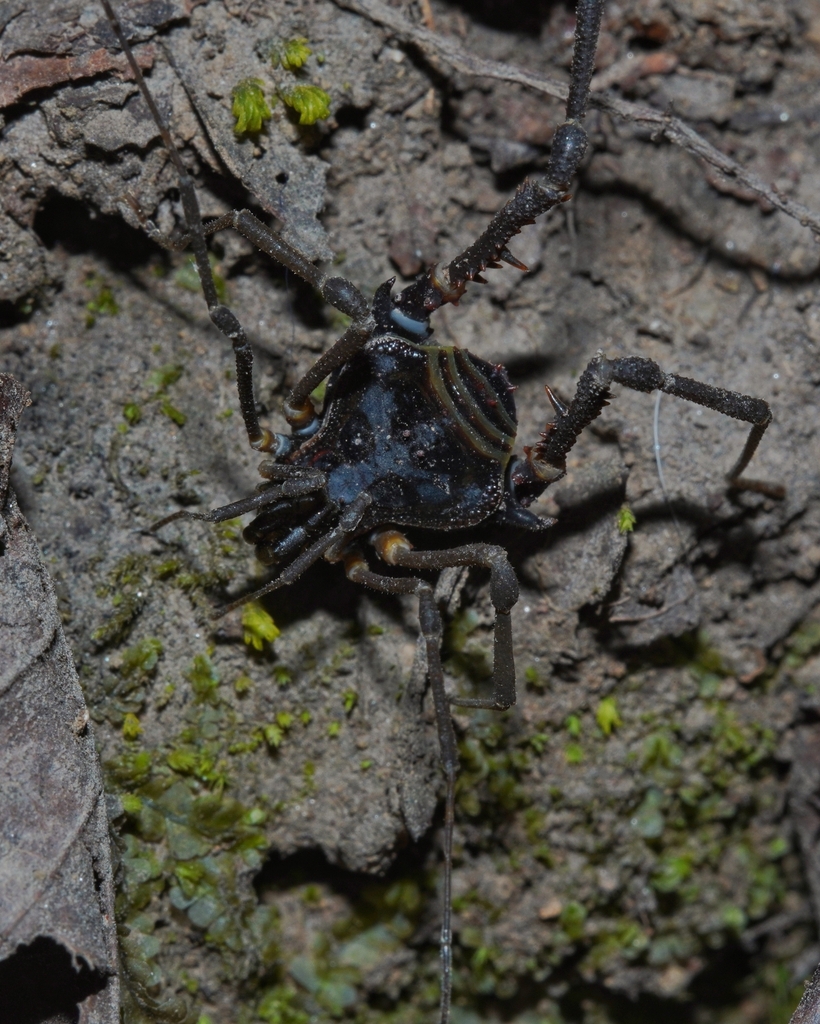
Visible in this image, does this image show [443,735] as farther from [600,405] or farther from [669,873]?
[669,873]

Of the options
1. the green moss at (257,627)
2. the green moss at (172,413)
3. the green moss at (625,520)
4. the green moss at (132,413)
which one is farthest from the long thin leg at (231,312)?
the green moss at (625,520)

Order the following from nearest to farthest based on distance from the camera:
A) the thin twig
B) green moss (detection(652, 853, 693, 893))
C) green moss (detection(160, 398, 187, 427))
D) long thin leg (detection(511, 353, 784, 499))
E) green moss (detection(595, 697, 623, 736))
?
long thin leg (detection(511, 353, 784, 499)) < green moss (detection(160, 398, 187, 427)) < the thin twig < green moss (detection(595, 697, 623, 736)) < green moss (detection(652, 853, 693, 893))

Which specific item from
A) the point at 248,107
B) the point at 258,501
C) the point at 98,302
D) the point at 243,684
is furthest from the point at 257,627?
the point at 248,107

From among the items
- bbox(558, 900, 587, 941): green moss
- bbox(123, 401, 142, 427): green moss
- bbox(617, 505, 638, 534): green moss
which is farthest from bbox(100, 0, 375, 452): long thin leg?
bbox(558, 900, 587, 941): green moss

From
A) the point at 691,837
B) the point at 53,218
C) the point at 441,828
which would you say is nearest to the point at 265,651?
the point at 441,828

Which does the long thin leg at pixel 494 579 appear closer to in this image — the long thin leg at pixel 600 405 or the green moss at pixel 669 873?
the long thin leg at pixel 600 405

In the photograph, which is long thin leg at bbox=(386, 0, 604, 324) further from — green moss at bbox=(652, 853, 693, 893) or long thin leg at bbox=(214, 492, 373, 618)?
green moss at bbox=(652, 853, 693, 893)

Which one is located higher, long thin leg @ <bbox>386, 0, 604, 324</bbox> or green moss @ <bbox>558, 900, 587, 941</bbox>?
long thin leg @ <bbox>386, 0, 604, 324</bbox>

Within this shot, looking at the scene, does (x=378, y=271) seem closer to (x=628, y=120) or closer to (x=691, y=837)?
(x=628, y=120)
